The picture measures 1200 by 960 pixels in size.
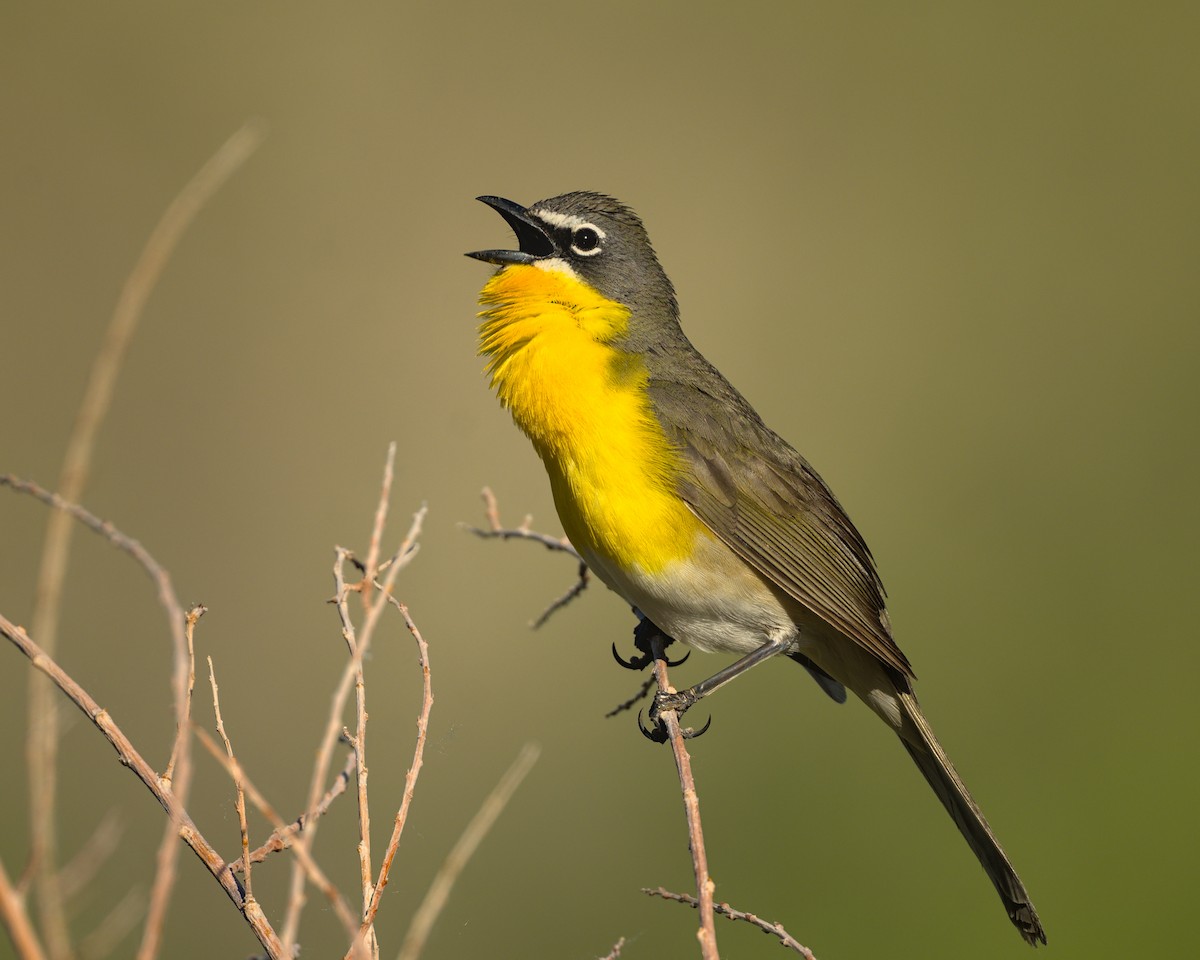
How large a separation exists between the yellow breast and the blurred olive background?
2.92m

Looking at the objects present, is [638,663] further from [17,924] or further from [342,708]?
[17,924]

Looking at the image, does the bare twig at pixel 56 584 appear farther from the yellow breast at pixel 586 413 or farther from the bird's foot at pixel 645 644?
the bird's foot at pixel 645 644

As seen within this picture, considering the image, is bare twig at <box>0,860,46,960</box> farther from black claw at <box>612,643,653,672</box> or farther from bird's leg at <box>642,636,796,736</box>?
black claw at <box>612,643,653,672</box>

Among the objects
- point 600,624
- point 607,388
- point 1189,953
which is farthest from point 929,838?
point 607,388

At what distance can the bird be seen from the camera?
4516mm

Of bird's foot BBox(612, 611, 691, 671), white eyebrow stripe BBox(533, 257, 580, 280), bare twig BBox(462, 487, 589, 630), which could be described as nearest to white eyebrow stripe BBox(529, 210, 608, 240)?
white eyebrow stripe BBox(533, 257, 580, 280)

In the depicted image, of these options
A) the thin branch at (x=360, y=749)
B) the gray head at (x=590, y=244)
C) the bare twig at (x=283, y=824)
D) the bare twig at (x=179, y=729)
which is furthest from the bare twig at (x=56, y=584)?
the gray head at (x=590, y=244)

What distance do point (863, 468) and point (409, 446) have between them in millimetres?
3488

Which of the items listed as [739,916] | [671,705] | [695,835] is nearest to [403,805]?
[695,835]

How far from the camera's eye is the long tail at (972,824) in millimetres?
4492

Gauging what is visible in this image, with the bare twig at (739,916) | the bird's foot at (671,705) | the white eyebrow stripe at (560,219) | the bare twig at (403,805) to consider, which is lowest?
the bare twig at (739,916)

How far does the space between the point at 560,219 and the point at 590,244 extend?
5.6 inches

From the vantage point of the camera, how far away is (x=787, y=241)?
36.4 ft

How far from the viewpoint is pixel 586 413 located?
178 inches
